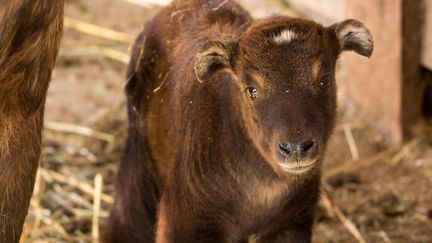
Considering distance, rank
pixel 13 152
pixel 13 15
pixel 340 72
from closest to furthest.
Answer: pixel 13 15
pixel 13 152
pixel 340 72

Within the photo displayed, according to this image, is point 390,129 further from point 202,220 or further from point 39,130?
point 39,130

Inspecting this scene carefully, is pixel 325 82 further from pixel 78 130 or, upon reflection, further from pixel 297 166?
pixel 78 130

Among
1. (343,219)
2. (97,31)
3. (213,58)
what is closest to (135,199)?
(213,58)

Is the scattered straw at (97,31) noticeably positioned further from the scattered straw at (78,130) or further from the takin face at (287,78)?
the takin face at (287,78)

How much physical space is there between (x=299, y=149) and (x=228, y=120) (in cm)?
72

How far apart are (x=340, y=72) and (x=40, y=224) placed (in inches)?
119

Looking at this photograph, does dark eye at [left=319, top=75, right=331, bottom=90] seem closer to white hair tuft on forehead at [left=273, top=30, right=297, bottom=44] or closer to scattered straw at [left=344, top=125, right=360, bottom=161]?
white hair tuft on forehead at [left=273, top=30, right=297, bottom=44]

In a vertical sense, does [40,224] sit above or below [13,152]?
below

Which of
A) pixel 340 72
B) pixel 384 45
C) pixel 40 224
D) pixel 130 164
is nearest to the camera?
pixel 130 164

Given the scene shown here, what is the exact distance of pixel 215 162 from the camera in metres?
5.84

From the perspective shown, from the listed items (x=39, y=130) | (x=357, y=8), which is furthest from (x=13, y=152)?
(x=357, y=8)

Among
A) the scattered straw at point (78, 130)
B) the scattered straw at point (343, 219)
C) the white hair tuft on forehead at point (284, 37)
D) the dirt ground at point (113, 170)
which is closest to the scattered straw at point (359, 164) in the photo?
the dirt ground at point (113, 170)

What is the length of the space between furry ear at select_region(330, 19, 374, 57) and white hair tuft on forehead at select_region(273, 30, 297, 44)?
1.21 feet

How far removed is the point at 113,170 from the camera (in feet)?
26.9
